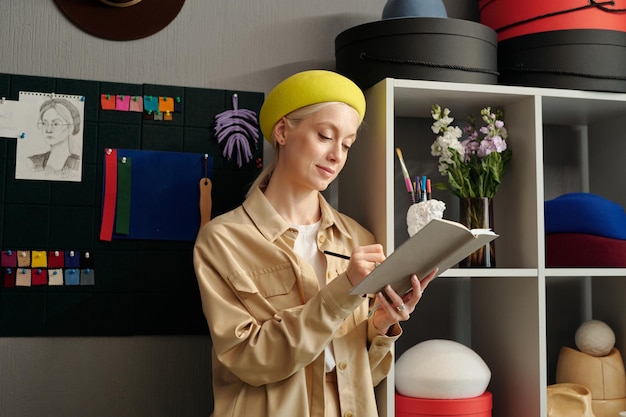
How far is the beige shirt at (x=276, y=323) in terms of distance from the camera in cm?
169

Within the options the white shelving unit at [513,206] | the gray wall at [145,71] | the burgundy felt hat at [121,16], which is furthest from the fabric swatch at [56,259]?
the white shelving unit at [513,206]

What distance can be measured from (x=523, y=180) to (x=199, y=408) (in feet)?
3.92

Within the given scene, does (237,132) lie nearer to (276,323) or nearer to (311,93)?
(311,93)

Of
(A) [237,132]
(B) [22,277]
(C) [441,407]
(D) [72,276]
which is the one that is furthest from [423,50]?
(B) [22,277]

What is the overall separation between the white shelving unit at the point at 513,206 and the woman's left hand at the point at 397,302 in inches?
8.5

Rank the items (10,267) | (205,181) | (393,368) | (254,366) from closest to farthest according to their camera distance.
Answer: (254,366)
(393,368)
(10,267)
(205,181)

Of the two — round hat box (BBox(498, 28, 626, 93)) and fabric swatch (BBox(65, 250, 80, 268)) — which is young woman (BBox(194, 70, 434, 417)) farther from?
round hat box (BBox(498, 28, 626, 93))

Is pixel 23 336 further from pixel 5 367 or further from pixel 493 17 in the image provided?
pixel 493 17

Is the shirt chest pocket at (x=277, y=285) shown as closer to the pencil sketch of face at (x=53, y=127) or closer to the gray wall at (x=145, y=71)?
the gray wall at (x=145, y=71)

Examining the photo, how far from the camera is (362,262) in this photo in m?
1.66

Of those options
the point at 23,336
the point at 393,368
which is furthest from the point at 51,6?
the point at 393,368

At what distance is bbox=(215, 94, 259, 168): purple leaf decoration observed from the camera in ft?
7.39

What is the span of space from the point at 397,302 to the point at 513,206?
68cm

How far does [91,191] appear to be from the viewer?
7.07ft
